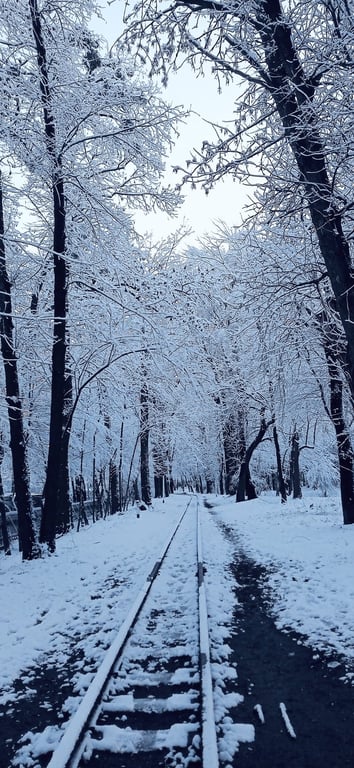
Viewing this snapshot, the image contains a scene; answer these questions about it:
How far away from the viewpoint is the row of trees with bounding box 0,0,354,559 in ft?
20.4

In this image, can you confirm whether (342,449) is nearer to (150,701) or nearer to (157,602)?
(157,602)

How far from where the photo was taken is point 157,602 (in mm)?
7527

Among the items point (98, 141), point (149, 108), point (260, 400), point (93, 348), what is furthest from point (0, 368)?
point (260, 400)

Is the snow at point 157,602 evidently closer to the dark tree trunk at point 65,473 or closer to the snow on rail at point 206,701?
the snow on rail at point 206,701

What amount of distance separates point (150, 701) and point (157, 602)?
3.25 metres

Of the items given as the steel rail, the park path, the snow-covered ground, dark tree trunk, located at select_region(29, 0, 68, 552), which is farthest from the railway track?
dark tree trunk, located at select_region(29, 0, 68, 552)

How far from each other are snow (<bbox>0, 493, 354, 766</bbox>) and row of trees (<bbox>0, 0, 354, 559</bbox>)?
73.6 inches

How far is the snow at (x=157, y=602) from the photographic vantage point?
4246 millimetres

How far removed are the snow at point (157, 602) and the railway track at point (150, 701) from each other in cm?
3

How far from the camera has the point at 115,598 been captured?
7777 mm

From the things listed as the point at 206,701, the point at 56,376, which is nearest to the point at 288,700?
the point at 206,701

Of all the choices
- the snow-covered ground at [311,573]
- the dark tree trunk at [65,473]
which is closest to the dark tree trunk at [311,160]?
the snow-covered ground at [311,573]

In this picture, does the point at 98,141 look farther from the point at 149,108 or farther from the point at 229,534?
the point at 229,534

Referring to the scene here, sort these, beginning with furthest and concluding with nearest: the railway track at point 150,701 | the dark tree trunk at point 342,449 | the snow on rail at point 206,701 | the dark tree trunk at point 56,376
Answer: the dark tree trunk at point 342,449, the dark tree trunk at point 56,376, the railway track at point 150,701, the snow on rail at point 206,701
